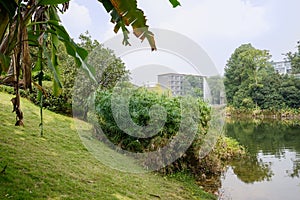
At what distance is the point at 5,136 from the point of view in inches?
128

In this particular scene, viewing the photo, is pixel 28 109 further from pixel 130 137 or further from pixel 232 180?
pixel 232 180

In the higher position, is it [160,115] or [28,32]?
[28,32]

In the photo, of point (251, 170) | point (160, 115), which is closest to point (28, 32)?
point (160, 115)

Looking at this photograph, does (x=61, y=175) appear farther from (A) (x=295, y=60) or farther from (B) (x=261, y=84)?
(A) (x=295, y=60)

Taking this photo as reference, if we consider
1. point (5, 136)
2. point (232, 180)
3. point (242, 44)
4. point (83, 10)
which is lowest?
point (232, 180)

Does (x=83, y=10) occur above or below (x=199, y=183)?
above

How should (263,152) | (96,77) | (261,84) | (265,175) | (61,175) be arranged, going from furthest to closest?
(261,84), (263,152), (96,77), (265,175), (61,175)

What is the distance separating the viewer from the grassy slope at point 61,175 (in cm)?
218

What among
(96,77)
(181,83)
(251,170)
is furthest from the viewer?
(96,77)

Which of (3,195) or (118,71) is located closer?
(3,195)

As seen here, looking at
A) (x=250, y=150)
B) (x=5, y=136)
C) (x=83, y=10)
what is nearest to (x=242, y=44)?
(x=250, y=150)

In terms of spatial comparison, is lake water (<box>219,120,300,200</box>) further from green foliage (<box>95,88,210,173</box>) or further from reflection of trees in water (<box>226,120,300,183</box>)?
green foliage (<box>95,88,210,173</box>)

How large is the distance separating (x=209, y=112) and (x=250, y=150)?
2.99 m

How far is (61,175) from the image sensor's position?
2.55 meters
